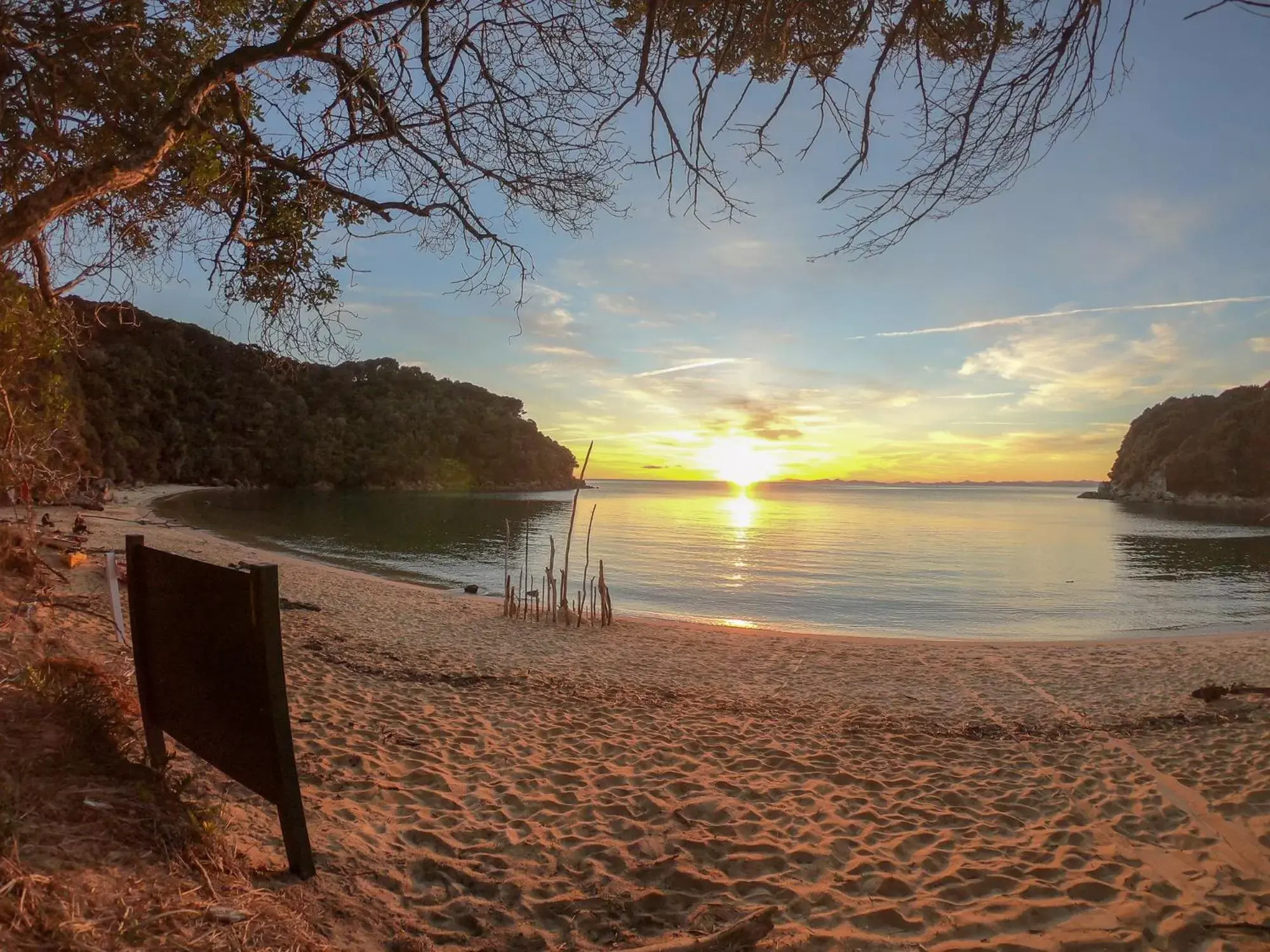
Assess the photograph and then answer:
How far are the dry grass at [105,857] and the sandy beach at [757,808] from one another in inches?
15.8

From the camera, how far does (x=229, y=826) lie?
333 cm

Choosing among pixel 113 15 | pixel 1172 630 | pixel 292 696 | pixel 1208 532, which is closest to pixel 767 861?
→ pixel 292 696

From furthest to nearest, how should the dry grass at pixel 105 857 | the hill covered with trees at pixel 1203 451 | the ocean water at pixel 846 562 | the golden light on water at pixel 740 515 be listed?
the hill covered with trees at pixel 1203 451, the golden light on water at pixel 740 515, the ocean water at pixel 846 562, the dry grass at pixel 105 857

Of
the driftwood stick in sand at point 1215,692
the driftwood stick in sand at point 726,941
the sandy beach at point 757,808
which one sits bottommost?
the driftwood stick in sand at point 1215,692

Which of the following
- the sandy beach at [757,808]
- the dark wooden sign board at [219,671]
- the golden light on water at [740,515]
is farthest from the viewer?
the golden light on water at [740,515]

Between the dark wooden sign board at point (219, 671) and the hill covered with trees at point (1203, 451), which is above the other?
the hill covered with trees at point (1203, 451)

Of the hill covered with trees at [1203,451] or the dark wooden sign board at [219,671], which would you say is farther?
the hill covered with trees at [1203,451]

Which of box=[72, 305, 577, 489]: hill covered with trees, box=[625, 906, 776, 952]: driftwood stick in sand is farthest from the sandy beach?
box=[72, 305, 577, 489]: hill covered with trees

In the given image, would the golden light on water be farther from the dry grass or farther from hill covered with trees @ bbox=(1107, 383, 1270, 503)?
the dry grass

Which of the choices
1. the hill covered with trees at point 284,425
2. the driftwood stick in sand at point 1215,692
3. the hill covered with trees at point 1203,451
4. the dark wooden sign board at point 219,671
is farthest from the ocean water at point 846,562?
the hill covered with trees at point 1203,451

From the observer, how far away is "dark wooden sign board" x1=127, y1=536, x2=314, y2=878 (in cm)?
258

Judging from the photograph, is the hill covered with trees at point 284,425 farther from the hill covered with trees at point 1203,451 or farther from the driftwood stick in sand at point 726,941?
the hill covered with trees at point 1203,451

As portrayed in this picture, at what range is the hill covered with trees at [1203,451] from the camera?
85.7 m

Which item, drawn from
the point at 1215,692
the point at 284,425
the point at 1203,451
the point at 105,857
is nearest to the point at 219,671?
the point at 105,857
